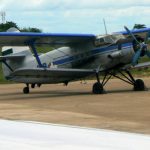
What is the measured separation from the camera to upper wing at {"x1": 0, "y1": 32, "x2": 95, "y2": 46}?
2200 centimetres

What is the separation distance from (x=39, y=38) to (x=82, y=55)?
208 centimetres

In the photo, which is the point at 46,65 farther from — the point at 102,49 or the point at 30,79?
the point at 102,49

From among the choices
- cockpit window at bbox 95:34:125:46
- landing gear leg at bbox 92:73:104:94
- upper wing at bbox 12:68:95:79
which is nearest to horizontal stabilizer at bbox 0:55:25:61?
upper wing at bbox 12:68:95:79

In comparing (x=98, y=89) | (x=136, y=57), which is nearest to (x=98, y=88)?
(x=98, y=89)

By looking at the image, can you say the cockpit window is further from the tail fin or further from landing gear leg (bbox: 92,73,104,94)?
the tail fin

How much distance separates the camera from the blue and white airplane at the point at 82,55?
71.5ft

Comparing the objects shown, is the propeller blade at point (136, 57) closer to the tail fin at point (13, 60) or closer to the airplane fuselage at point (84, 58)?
the airplane fuselage at point (84, 58)

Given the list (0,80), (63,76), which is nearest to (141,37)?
(63,76)

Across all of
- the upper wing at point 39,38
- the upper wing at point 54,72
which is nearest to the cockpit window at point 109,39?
the upper wing at point 39,38

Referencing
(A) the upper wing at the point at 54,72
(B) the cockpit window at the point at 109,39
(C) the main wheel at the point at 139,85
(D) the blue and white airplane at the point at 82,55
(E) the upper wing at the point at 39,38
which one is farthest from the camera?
(C) the main wheel at the point at 139,85

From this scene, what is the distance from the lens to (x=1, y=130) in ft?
10.2

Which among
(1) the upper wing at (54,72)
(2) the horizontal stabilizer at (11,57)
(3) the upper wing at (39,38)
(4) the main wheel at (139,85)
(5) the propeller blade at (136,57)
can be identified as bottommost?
(4) the main wheel at (139,85)

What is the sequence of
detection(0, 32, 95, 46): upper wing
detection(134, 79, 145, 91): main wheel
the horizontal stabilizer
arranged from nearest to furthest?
detection(0, 32, 95, 46): upper wing → detection(134, 79, 145, 91): main wheel → the horizontal stabilizer

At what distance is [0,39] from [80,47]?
144 inches
